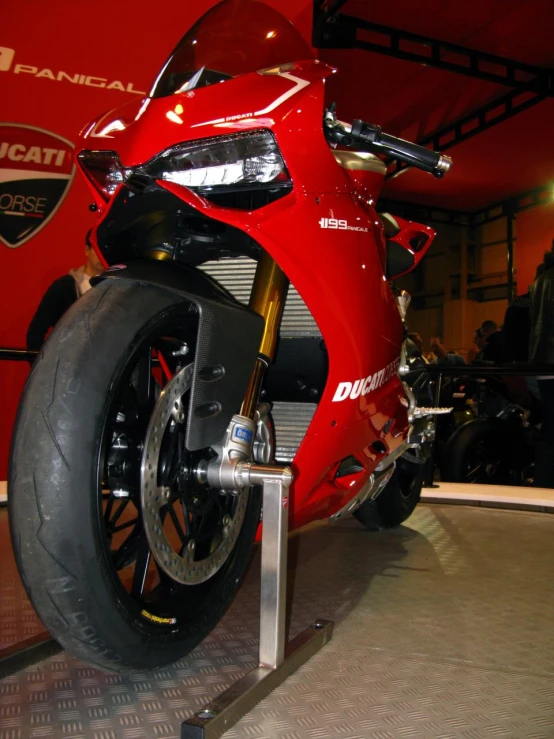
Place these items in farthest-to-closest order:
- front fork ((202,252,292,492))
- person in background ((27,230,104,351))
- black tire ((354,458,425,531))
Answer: person in background ((27,230,104,351)) < black tire ((354,458,425,531)) < front fork ((202,252,292,492))

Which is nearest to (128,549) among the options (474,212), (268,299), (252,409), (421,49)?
(252,409)

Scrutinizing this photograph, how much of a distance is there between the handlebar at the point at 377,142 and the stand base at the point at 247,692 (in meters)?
1.12

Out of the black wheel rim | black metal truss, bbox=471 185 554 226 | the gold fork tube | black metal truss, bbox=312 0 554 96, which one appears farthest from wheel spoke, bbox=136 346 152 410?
black metal truss, bbox=471 185 554 226

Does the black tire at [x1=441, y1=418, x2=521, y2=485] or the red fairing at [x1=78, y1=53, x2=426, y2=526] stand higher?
the red fairing at [x1=78, y1=53, x2=426, y2=526]

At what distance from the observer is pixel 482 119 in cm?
1002

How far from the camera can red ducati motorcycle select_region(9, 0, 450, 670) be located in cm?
118

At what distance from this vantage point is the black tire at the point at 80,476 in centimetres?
115

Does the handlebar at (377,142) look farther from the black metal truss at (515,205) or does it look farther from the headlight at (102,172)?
the black metal truss at (515,205)

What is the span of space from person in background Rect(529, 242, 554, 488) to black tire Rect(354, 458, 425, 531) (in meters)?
1.62

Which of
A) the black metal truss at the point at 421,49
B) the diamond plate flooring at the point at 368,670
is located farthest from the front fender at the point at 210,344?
the black metal truss at the point at 421,49

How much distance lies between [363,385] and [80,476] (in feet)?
2.60

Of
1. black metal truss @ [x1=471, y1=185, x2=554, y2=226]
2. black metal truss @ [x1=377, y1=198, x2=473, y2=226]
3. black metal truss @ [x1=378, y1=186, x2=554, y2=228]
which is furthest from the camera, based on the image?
black metal truss @ [x1=377, y1=198, x2=473, y2=226]

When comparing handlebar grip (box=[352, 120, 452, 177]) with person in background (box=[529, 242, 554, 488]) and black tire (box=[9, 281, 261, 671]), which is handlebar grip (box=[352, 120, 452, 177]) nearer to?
black tire (box=[9, 281, 261, 671])

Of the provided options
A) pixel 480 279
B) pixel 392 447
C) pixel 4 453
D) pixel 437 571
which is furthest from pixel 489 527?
pixel 480 279
